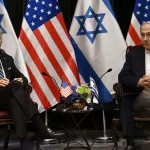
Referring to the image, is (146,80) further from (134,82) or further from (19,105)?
(19,105)

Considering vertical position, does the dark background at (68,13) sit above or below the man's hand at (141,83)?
above

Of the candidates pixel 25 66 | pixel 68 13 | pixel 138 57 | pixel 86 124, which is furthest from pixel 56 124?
pixel 138 57

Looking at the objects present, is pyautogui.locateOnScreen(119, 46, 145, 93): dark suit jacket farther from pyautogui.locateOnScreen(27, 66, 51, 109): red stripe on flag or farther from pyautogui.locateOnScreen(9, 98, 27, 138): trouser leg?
pyautogui.locateOnScreen(27, 66, 51, 109): red stripe on flag

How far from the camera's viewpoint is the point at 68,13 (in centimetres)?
561

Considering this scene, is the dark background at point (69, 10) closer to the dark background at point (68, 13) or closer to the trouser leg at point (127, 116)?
the dark background at point (68, 13)

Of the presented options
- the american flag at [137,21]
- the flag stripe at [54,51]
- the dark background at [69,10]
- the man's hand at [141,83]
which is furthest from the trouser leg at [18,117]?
the dark background at [69,10]

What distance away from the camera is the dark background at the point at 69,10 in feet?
18.2

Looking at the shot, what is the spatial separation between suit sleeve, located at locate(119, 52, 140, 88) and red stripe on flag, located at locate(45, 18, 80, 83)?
1062 mm

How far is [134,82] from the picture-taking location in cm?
360

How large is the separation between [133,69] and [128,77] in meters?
0.19

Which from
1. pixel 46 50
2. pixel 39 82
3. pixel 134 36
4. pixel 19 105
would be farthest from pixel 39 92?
pixel 134 36

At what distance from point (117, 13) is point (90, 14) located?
31.5 inches

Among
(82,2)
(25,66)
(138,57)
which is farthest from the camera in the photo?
(82,2)

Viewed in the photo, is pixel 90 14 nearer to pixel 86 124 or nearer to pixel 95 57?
pixel 95 57
